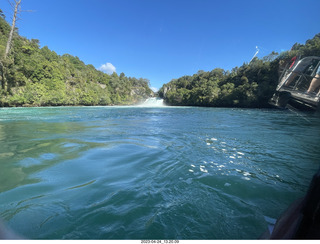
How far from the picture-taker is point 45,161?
11.9 feet

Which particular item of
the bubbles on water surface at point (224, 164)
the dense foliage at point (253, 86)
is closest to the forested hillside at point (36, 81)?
the dense foliage at point (253, 86)

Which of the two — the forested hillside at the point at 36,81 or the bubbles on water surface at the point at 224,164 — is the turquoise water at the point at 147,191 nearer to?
the bubbles on water surface at the point at 224,164

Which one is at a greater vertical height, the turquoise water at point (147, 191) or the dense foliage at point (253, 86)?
the dense foliage at point (253, 86)

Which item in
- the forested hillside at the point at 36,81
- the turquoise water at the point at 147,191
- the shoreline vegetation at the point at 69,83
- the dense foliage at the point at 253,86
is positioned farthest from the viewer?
the forested hillside at the point at 36,81

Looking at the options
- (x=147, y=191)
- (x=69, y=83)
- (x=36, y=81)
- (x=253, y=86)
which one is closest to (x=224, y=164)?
(x=147, y=191)

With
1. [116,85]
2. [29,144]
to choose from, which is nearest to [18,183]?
[29,144]

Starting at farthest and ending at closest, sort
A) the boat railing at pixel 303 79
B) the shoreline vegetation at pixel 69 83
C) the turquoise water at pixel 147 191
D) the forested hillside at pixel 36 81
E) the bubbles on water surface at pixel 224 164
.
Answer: the forested hillside at pixel 36 81, the shoreline vegetation at pixel 69 83, the boat railing at pixel 303 79, the bubbles on water surface at pixel 224 164, the turquoise water at pixel 147 191

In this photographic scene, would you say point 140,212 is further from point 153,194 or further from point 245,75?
point 245,75

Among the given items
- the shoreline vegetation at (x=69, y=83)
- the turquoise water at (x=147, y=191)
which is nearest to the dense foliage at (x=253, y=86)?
the shoreline vegetation at (x=69, y=83)

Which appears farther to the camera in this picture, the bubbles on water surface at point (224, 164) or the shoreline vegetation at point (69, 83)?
the shoreline vegetation at point (69, 83)

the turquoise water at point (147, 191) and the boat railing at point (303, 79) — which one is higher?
the boat railing at point (303, 79)

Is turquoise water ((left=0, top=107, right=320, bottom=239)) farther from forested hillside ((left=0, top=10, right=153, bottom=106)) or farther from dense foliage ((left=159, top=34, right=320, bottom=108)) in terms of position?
forested hillside ((left=0, top=10, right=153, bottom=106))

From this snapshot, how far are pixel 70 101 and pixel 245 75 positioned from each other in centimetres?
5052

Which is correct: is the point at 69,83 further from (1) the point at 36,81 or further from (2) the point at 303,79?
(2) the point at 303,79
